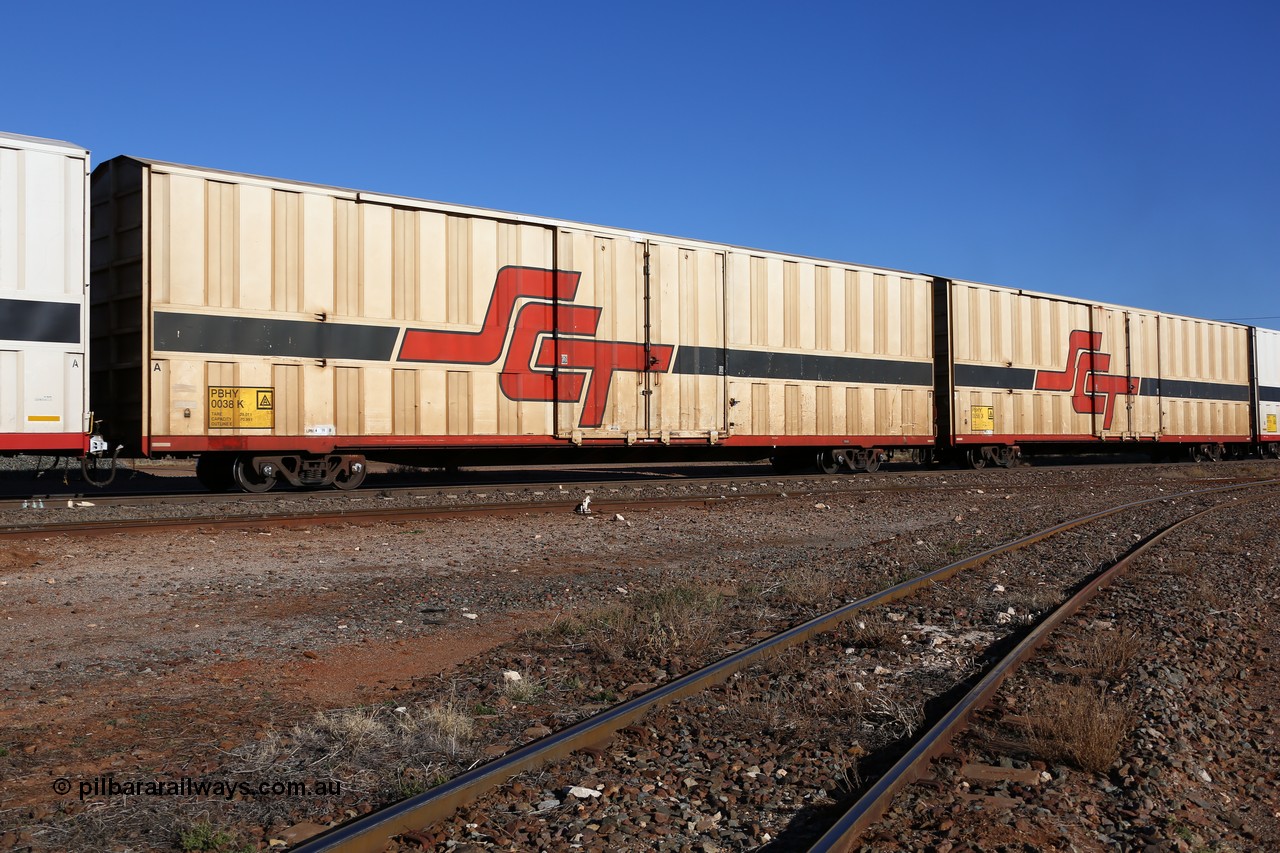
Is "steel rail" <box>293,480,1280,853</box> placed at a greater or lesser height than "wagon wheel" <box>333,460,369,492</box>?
lesser

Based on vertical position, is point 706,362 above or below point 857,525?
above

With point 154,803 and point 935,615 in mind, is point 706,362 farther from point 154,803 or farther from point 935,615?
point 154,803

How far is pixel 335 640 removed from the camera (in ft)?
20.1

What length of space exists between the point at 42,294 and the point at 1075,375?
22.1 meters

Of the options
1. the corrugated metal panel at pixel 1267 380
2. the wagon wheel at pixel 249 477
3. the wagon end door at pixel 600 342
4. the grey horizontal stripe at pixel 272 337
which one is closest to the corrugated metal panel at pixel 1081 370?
the corrugated metal panel at pixel 1267 380

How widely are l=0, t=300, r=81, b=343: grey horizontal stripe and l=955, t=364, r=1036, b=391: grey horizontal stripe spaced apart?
55.4ft

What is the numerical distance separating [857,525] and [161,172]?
33.2ft

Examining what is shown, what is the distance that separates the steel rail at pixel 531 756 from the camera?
2.94 metres

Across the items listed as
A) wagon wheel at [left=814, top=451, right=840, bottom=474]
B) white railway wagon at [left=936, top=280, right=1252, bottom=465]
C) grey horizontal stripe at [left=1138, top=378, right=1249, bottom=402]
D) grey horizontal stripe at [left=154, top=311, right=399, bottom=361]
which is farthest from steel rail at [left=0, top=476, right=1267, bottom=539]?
grey horizontal stripe at [left=1138, top=378, right=1249, bottom=402]

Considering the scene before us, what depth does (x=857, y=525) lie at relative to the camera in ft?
41.7

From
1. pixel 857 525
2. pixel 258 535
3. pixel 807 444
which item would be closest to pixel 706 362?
pixel 807 444

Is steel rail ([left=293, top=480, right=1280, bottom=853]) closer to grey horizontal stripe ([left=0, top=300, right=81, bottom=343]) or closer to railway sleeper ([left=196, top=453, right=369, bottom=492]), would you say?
railway sleeper ([left=196, top=453, right=369, bottom=492])

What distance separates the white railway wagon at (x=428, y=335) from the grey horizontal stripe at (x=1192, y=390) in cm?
1192

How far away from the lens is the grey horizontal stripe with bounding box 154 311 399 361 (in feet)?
39.3
